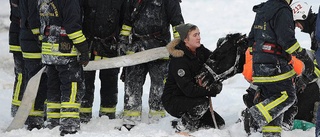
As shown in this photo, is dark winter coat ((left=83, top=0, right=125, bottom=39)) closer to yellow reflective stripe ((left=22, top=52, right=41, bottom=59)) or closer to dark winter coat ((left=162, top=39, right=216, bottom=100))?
yellow reflective stripe ((left=22, top=52, right=41, bottom=59))

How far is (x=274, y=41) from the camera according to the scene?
6.12 m

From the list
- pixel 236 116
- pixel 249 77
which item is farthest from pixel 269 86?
pixel 236 116

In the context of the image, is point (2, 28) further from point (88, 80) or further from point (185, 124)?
point (185, 124)

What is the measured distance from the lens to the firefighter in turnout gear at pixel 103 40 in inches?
293

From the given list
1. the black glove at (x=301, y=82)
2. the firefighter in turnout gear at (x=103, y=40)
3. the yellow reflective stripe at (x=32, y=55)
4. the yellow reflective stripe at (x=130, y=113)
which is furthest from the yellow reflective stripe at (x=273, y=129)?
the yellow reflective stripe at (x=32, y=55)

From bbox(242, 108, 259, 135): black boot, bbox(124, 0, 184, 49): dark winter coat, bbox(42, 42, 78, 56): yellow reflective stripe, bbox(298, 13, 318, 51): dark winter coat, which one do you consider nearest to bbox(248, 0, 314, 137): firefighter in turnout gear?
bbox(242, 108, 259, 135): black boot

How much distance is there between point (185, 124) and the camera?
6.81 meters

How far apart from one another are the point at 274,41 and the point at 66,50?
2.24 m

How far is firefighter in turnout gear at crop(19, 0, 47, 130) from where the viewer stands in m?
7.02

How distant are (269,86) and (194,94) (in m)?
0.91

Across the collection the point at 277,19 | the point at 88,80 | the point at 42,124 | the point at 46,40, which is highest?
the point at 277,19

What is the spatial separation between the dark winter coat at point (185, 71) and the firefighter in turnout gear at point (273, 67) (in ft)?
2.55

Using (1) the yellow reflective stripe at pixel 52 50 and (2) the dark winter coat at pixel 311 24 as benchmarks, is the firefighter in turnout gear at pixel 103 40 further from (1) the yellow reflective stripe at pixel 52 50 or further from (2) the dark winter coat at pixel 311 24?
(2) the dark winter coat at pixel 311 24

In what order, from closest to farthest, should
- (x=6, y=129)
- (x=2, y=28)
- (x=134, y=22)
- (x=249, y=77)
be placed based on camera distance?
(x=249, y=77) < (x=6, y=129) < (x=134, y=22) < (x=2, y=28)
